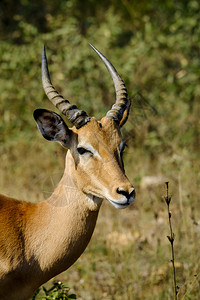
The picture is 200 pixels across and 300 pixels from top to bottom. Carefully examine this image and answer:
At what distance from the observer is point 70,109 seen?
3932mm

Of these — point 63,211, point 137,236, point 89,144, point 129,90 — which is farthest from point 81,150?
point 129,90

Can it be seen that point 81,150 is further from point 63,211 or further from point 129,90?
point 129,90

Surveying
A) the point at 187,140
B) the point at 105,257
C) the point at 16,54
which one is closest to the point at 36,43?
the point at 16,54

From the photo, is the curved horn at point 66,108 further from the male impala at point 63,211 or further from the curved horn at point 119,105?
the curved horn at point 119,105

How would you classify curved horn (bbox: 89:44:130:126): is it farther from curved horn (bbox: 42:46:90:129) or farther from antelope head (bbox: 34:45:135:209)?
curved horn (bbox: 42:46:90:129)

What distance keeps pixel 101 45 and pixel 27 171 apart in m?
2.63

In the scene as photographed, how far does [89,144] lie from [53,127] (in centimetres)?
35

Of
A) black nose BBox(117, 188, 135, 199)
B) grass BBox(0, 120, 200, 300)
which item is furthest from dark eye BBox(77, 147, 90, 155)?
grass BBox(0, 120, 200, 300)

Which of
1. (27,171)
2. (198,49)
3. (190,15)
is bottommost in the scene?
(27,171)

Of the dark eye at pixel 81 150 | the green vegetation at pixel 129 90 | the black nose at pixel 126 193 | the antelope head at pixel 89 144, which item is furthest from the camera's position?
the green vegetation at pixel 129 90

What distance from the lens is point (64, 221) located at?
12.8 feet

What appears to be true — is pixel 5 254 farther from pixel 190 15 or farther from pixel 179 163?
pixel 190 15

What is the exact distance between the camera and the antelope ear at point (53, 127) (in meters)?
3.95

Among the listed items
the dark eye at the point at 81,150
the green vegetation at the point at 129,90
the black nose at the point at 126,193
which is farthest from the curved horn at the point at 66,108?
the green vegetation at the point at 129,90
